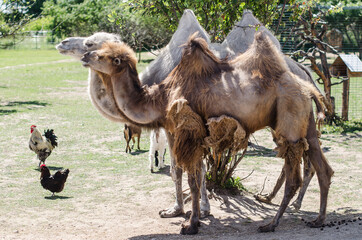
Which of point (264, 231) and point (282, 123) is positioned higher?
point (282, 123)

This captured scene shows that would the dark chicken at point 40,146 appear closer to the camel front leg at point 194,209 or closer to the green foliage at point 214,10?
the green foliage at point 214,10

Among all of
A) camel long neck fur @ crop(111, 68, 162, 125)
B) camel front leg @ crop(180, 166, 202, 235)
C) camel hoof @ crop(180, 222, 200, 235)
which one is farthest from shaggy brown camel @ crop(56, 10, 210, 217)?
camel hoof @ crop(180, 222, 200, 235)

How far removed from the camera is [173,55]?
6.90 m

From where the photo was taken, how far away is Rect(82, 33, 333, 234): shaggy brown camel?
5.85 m

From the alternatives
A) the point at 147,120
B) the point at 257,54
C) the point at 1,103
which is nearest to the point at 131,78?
the point at 147,120

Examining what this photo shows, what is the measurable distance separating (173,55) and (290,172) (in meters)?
2.18

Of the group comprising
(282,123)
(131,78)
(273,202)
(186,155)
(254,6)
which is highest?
(254,6)

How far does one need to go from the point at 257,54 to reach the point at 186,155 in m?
1.45

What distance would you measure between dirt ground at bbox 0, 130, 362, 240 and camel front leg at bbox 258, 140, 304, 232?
0.45ft

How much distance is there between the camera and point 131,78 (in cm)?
609

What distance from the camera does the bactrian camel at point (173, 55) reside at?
632cm

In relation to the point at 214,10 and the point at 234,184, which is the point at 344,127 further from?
the point at 214,10

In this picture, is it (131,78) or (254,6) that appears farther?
(254,6)

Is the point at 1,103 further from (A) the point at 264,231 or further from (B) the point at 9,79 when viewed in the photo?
(A) the point at 264,231
